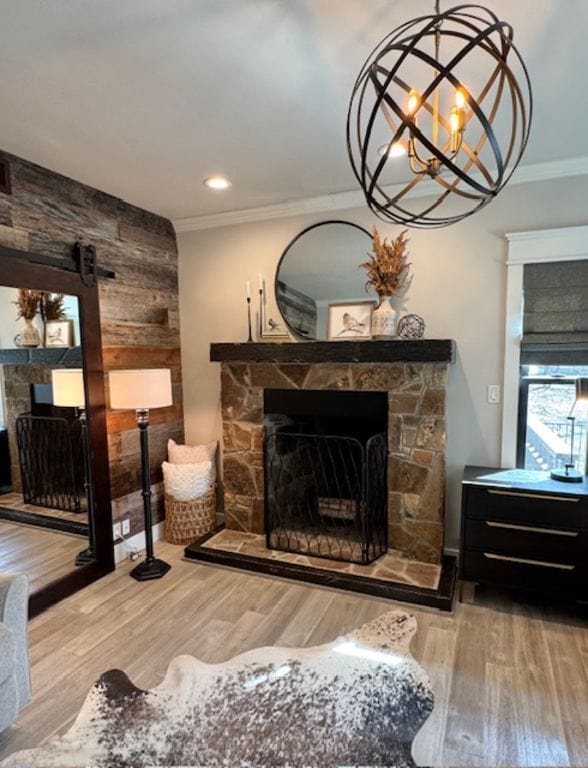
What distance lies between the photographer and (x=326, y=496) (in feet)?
11.2

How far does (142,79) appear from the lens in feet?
5.87

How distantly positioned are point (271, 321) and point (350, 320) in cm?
64

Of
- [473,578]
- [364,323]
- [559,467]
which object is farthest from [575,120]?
[473,578]

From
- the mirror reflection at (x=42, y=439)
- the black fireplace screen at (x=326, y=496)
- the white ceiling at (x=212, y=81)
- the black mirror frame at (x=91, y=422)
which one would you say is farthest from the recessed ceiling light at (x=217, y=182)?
the black fireplace screen at (x=326, y=496)

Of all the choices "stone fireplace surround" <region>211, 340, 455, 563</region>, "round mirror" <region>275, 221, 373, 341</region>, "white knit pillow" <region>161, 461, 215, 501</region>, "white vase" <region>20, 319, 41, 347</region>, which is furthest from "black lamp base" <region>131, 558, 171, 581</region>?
"round mirror" <region>275, 221, 373, 341</region>

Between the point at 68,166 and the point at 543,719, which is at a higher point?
the point at 68,166

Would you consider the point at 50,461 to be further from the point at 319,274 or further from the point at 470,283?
the point at 470,283

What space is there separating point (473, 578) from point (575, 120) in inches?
98.0

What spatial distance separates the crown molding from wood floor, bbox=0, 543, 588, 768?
259cm

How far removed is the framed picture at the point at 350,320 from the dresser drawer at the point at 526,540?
141cm

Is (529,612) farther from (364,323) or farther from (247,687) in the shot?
(364,323)

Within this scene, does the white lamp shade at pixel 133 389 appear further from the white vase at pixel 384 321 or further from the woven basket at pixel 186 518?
the white vase at pixel 384 321

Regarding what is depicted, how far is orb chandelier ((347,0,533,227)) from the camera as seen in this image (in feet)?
3.22

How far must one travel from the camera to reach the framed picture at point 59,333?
2.63 metres
